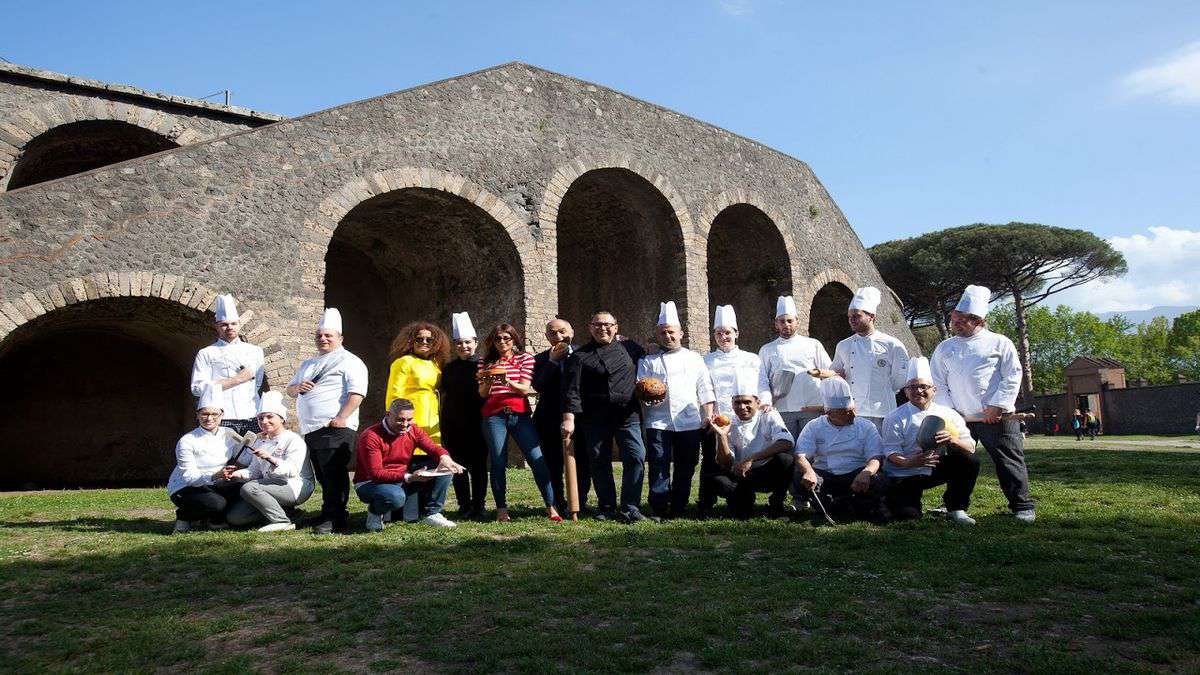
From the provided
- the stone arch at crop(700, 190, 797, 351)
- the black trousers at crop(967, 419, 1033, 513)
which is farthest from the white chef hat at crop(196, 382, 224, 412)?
the stone arch at crop(700, 190, 797, 351)

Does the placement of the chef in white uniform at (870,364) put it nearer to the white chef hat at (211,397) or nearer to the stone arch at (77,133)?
the white chef hat at (211,397)

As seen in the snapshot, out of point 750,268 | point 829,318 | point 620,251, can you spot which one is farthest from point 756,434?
point 829,318

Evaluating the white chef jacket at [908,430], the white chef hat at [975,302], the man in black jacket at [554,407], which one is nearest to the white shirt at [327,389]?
the man in black jacket at [554,407]

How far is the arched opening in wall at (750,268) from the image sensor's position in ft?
59.1

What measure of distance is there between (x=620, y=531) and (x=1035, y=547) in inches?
103

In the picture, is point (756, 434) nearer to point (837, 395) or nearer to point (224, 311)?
point (837, 395)

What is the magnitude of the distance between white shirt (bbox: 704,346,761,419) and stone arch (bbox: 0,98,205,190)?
11832 mm

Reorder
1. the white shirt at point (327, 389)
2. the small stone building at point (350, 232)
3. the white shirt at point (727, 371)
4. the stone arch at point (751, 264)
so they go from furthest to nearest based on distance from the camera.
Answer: the stone arch at point (751, 264) → the small stone building at point (350, 232) → the white shirt at point (727, 371) → the white shirt at point (327, 389)

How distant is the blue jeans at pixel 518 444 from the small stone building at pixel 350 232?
4.92 metres

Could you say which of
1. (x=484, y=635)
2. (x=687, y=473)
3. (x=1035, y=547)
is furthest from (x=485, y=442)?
(x=1035, y=547)

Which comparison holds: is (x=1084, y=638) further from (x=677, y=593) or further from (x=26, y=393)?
(x=26, y=393)

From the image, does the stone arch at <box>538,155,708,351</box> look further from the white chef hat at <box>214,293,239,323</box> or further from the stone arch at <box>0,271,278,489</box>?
the stone arch at <box>0,271,278,489</box>

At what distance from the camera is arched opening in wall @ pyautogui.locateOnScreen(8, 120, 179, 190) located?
14602 millimetres

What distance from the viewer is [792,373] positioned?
7648 mm
